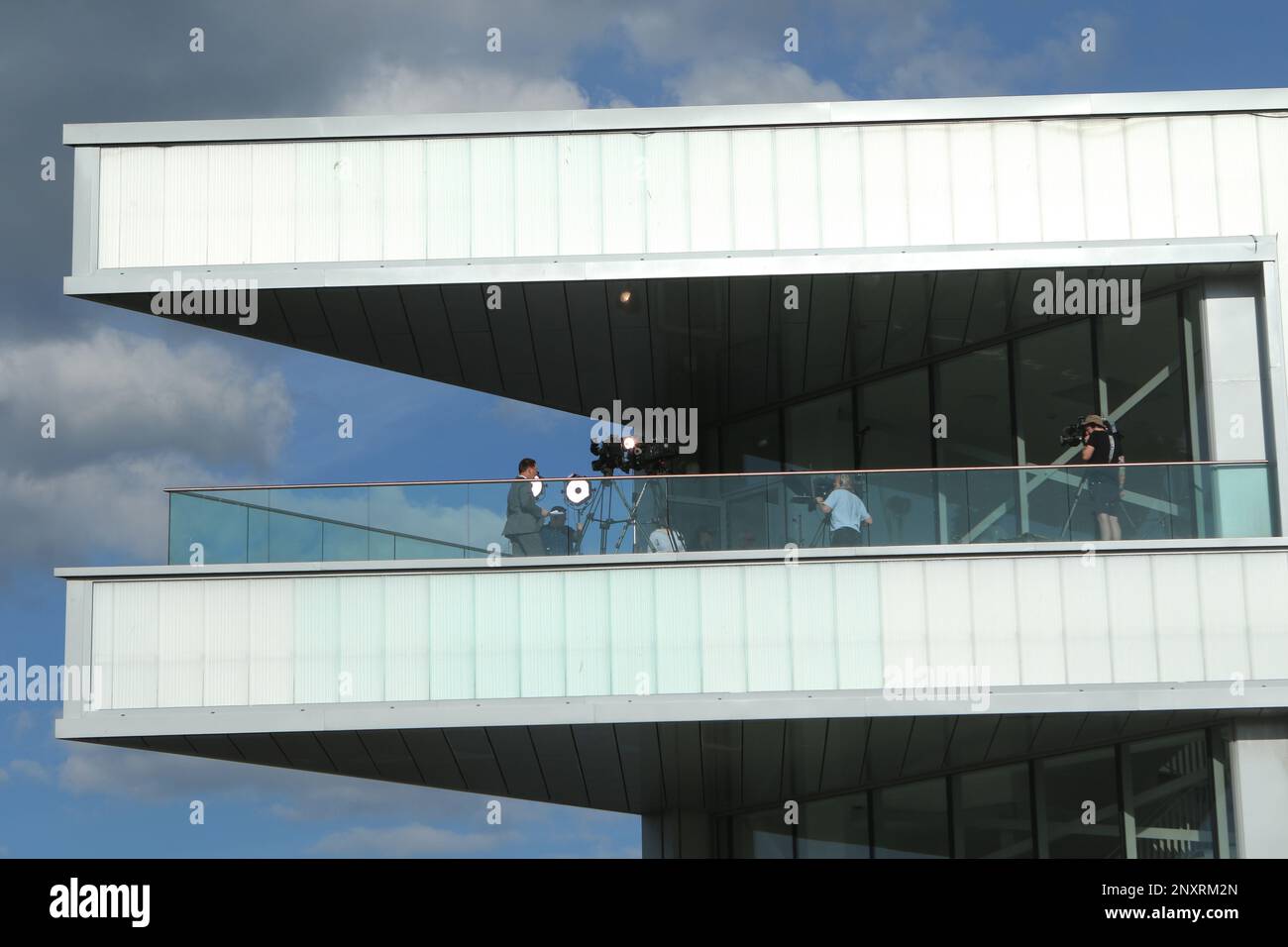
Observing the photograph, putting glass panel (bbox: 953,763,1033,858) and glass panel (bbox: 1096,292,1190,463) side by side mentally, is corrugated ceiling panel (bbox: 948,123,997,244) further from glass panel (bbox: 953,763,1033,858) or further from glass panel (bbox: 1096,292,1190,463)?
glass panel (bbox: 953,763,1033,858)

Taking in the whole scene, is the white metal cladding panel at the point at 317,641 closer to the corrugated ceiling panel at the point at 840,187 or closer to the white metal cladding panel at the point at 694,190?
the white metal cladding panel at the point at 694,190

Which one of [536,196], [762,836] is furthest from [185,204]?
[762,836]

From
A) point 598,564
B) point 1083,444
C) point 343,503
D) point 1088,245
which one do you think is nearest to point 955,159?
point 1088,245

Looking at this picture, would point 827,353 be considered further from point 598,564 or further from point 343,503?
point 343,503

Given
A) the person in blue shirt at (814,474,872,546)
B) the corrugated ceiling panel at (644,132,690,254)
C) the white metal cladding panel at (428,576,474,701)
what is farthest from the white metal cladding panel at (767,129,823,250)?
the white metal cladding panel at (428,576,474,701)

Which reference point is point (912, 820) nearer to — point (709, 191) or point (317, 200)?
point (709, 191)

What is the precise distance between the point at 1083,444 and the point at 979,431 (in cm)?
286

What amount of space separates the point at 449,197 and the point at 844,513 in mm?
5140

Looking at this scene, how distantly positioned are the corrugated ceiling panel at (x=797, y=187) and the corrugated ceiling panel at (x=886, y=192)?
1.62ft

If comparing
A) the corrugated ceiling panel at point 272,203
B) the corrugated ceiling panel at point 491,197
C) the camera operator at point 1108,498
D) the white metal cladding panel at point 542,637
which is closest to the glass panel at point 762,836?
the white metal cladding panel at point 542,637

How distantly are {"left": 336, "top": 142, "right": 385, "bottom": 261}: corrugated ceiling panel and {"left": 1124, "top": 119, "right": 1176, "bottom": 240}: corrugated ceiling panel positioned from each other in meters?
7.53

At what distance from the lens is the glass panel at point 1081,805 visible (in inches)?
777
